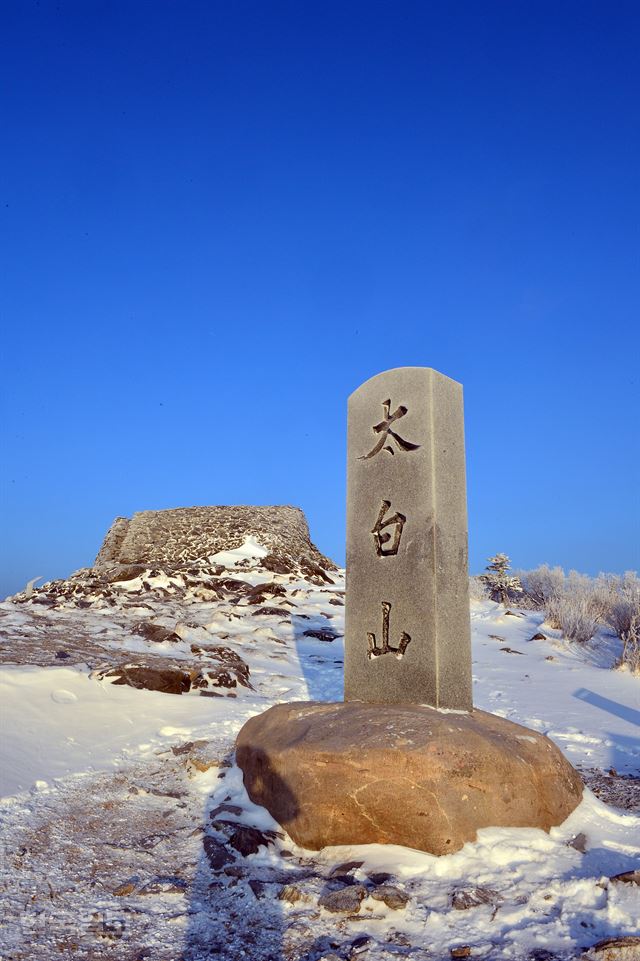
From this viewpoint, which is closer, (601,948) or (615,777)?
(601,948)

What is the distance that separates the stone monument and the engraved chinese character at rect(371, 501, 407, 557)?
0.01 m

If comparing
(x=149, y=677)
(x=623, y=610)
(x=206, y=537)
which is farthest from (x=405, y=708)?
(x=206, y=537)

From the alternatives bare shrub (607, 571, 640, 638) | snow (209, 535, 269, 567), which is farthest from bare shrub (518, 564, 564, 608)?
snow (209, 535, 269, 567)

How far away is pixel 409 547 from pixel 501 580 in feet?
48.9

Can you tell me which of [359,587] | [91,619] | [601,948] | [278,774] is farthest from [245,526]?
[601,948]

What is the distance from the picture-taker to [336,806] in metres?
3.71

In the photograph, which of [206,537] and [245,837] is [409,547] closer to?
[245,837]

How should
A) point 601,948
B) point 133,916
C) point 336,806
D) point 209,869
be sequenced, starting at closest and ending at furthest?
point 601,948, point 133,916, point 209,869, point 336,806

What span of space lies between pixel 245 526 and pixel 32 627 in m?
11.2

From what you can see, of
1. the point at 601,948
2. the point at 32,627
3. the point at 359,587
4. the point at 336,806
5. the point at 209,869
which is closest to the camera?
the point at 601,948

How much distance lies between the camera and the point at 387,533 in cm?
541

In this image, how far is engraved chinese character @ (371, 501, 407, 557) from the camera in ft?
17.5

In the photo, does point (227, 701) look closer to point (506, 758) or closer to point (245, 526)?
point (506, 758)

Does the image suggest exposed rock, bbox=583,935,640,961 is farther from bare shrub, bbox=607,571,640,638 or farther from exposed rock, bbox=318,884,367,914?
bare shrub, bbox=607,571,640,638
